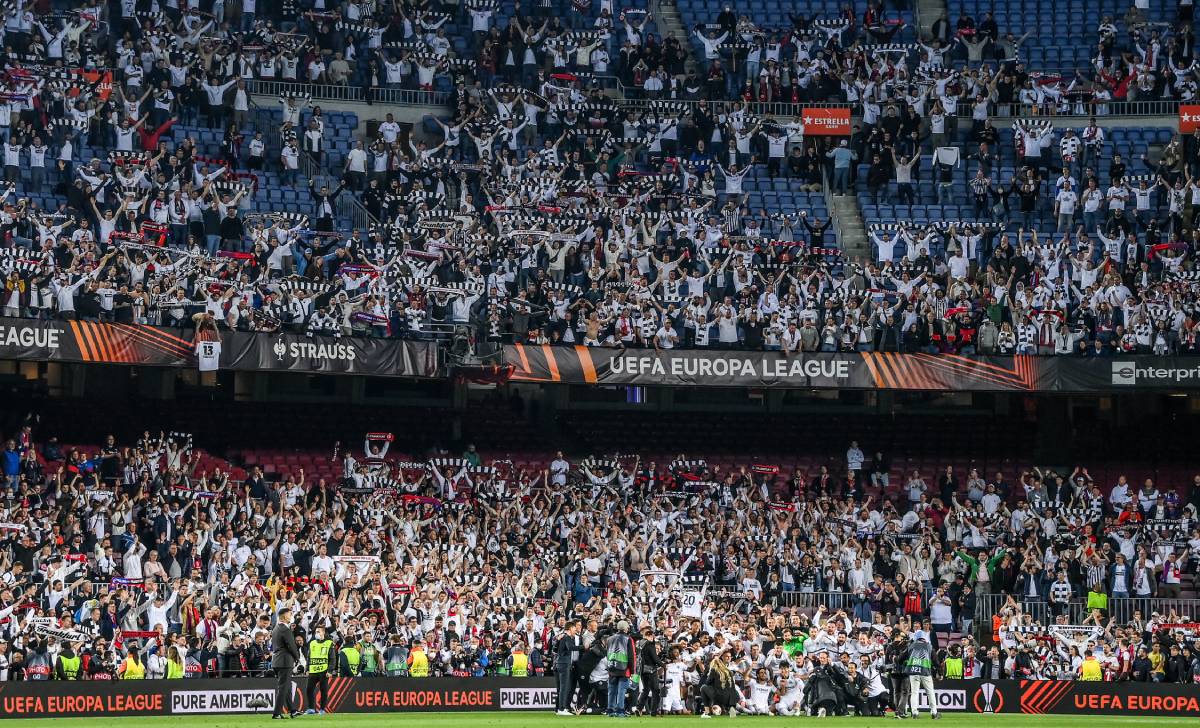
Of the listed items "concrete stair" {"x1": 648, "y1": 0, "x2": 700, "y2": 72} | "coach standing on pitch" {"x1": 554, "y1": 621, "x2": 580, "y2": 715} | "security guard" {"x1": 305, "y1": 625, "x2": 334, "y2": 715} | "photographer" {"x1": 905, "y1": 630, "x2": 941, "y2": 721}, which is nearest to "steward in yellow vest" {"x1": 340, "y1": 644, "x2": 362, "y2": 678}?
"security guard" {"x1": 305, "y1": 625, "x2": 334, "y2": 715}

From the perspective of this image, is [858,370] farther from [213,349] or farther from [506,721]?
[506,721]

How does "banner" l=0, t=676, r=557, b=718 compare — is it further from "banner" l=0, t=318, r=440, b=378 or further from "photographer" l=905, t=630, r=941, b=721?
"banner" l=0, t=318, r=440, b=378

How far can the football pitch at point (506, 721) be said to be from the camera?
88.9 feet

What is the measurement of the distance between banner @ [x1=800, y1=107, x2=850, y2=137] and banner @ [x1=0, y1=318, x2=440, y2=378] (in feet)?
45.5

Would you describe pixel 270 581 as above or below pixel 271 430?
below

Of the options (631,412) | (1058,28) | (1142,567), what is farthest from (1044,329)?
(1058,28)

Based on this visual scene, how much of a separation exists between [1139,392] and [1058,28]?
1508cm

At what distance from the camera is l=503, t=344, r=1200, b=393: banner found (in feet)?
131

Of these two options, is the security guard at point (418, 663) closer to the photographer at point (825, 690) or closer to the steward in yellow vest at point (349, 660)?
the steward in yellow vest at point (349, 660)

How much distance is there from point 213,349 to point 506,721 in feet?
42.9

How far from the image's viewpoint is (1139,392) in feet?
132

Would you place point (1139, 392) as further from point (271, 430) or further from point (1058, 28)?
point (271, 430)

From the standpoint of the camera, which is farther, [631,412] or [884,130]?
[884,130]

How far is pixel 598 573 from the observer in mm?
36312
